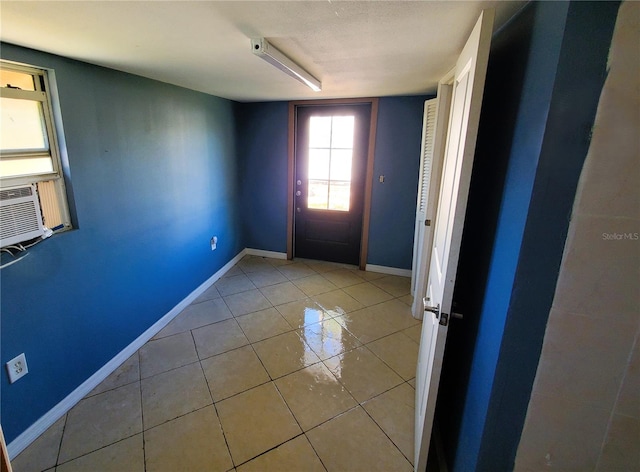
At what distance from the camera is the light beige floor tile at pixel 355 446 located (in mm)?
1522

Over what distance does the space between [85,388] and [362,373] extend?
5.95ft

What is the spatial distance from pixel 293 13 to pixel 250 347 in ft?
7.18

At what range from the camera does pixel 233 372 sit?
2.12 meters

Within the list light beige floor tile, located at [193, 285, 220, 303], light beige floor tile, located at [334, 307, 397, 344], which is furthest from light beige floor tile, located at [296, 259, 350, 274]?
light beige floor tile, located at [193, 285, 220, 303]

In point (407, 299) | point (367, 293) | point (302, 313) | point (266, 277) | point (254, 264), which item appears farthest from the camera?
point (254, 264)

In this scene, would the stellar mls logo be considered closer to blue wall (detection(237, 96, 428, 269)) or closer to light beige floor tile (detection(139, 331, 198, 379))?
light beige floor tile (detection(139, 331, 198, 379))

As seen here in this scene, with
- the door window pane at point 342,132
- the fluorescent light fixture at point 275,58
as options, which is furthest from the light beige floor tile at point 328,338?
the door window pane at point 342,132

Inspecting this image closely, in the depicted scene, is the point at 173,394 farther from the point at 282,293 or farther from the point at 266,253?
the point at 266,253

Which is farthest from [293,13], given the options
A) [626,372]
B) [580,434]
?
[580,434]

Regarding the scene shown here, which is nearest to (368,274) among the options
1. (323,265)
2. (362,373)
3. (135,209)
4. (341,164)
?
(323,265)

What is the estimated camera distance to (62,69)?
1.69 meters

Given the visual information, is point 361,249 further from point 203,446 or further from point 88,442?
point 88,442

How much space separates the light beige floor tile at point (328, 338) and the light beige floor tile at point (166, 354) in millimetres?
900

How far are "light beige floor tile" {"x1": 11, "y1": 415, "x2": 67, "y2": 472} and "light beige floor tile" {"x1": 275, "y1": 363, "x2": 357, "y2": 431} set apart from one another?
1.19 metres
